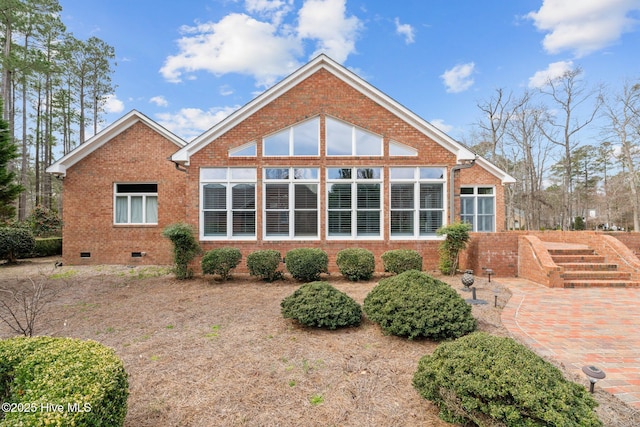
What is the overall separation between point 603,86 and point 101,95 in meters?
39.9

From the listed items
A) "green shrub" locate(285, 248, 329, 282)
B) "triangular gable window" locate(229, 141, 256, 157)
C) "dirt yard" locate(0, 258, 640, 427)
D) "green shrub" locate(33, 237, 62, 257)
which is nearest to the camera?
"dirt yard" locate(0, 258, 640, 427)

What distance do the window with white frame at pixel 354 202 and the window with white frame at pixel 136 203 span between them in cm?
802

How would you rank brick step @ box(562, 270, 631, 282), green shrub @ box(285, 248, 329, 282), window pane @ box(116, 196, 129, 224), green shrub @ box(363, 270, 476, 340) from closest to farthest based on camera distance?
green shrub @ box(363, 270, 476, 340) < brick step @ box(562, 270, 631, 282) < green shrub @ box(285, 248, 329, 282) < window pane @ box(116, 196, 129, 224)

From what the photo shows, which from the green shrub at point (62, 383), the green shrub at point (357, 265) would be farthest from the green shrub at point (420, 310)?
the green shrub at point (357, 265)

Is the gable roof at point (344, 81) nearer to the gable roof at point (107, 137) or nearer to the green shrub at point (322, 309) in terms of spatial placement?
the gable roof at point (107, 137)

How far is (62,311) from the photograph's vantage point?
616cm

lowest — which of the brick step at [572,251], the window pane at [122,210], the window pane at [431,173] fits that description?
the brick step at [572,251]

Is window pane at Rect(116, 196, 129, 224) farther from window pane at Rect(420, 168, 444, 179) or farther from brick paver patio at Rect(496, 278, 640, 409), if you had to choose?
brick paver patio at Rect(496, 278, 640, 409)

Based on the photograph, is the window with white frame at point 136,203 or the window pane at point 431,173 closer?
the window pane at point 431,173

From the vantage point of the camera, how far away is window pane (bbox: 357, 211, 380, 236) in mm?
10586

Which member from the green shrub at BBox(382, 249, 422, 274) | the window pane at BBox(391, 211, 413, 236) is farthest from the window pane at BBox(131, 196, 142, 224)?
the window pane at BBox(391, 211, 413, 236)

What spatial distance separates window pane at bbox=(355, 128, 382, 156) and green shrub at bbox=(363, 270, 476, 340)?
6.64m

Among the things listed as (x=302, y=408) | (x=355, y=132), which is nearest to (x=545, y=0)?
(x=355, y=132)

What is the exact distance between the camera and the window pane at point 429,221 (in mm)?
10617
